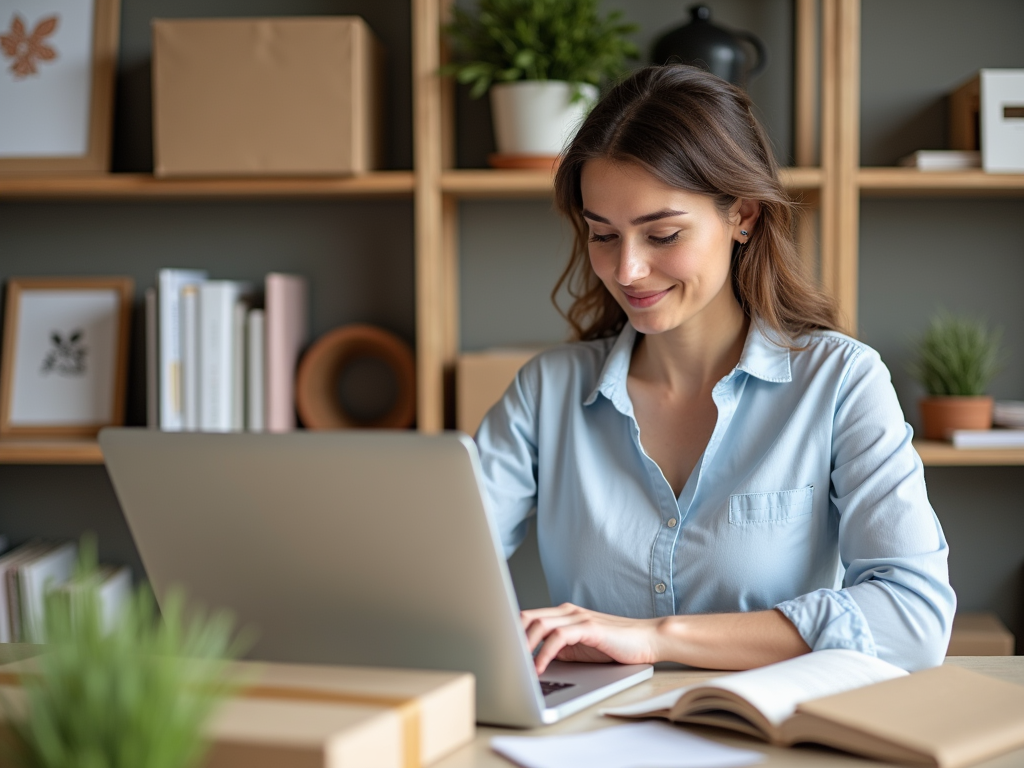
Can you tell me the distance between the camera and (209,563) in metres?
0.93

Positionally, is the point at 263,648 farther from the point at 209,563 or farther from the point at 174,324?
the point at 174,324

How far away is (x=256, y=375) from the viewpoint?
226 cm

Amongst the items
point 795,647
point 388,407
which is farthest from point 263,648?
point 388,407

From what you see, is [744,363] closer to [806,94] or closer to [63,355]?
[806,94]

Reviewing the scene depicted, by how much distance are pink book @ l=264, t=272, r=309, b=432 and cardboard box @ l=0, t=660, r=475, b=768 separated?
1400 millimetres

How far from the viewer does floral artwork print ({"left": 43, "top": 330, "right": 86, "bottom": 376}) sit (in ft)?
8.21

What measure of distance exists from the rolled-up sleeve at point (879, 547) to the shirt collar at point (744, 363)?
0.32 ft

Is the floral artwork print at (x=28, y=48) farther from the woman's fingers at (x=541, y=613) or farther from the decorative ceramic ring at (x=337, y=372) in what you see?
the woman's fingers at (x=541, y=613)

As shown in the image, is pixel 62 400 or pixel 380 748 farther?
pixel 62 400

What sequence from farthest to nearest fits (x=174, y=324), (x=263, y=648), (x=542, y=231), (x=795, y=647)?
1. (x=542, y=231)
2. (x=174, y=324)
3. (x=795, y=647)
4. (x=263, y=648)

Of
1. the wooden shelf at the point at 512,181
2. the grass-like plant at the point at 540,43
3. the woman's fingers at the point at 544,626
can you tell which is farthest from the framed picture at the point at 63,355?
the woman's fingers at the point at 544,626

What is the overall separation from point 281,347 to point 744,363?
3.97 feet

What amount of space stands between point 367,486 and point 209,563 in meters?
0.22

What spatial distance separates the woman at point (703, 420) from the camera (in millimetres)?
1314
